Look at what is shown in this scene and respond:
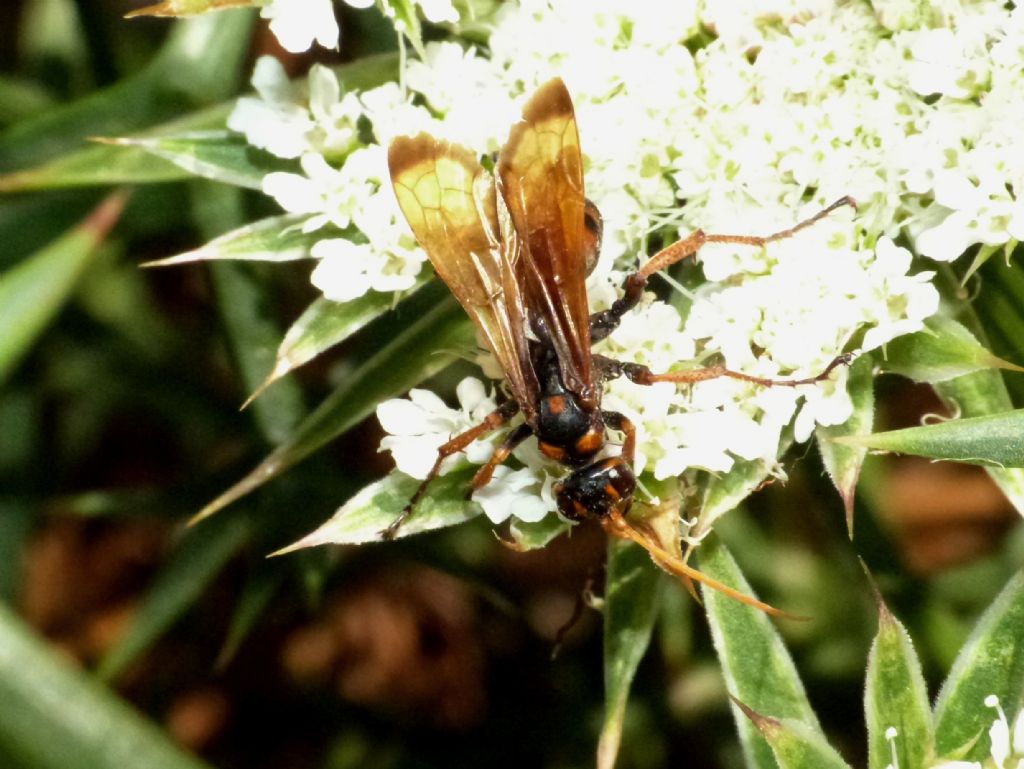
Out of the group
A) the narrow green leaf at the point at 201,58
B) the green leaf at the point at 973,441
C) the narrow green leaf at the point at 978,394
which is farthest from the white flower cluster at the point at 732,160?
the narrow green leaf at the point at 201,58

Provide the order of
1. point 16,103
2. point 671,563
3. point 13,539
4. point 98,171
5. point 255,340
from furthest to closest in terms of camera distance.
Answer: point 16,103, point 13,539, point 255,340, point 98,171, point 671,563

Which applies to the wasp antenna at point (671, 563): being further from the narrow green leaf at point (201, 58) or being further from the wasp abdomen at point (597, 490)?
the narrow green leaf at point (201, 58)

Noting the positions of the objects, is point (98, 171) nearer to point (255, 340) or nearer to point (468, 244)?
point (255, 340)

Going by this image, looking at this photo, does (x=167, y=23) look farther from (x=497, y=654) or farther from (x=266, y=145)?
(x=497, y=654)

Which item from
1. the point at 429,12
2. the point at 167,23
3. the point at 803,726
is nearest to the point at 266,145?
the point at 429,12

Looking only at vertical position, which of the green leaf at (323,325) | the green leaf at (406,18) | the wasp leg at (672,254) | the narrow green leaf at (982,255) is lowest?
the narrow green leaf at (982,255)

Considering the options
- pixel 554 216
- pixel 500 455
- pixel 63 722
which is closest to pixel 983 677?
pixel 500 455

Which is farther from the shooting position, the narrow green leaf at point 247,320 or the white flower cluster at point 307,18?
the narrow green leaf at point 247,320

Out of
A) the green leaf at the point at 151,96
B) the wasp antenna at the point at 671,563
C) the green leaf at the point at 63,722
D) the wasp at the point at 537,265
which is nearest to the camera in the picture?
the green leaf at the point at 63,722
